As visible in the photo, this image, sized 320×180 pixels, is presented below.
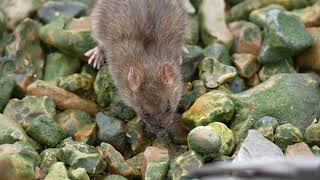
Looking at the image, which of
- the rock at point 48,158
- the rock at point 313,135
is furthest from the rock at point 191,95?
the rock at point 48,158

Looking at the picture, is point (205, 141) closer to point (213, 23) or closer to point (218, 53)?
point (218, 53)

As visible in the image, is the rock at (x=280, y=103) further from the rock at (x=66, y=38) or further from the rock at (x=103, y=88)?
the rock at (x=66, y=38)

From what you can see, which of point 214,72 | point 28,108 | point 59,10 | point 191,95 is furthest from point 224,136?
point 59,10

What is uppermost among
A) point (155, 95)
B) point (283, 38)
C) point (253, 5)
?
point (283, 38)

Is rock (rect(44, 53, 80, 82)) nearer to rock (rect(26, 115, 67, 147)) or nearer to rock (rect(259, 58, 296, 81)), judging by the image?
rock (rect(26, 115, 67, 147))

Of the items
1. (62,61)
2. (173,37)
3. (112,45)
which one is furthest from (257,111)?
(62,61)

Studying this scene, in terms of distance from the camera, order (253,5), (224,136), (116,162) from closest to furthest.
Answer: (116,162) → (224,136) → (253,5)
